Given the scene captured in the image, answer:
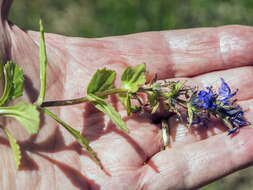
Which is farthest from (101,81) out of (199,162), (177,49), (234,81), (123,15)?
(123,15)

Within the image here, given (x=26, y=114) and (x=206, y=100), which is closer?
(x=26, y=114)

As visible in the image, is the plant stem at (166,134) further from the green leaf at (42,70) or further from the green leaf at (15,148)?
the green leaf at (15,148)

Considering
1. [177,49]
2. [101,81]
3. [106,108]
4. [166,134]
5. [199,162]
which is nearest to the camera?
[106,108]

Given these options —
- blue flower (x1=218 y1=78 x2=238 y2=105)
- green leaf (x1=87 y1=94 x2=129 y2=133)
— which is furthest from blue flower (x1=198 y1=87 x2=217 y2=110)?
green leaf (x1=87 y1=94 x2=129 y2=133)

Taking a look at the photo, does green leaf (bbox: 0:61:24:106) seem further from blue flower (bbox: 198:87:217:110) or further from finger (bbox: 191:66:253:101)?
finger (bbox: 191:66:253:101)

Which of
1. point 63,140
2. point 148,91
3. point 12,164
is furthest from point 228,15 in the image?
point 12,164

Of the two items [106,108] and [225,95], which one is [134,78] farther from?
[225,95]

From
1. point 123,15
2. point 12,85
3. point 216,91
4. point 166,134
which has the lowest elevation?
point 166,134
